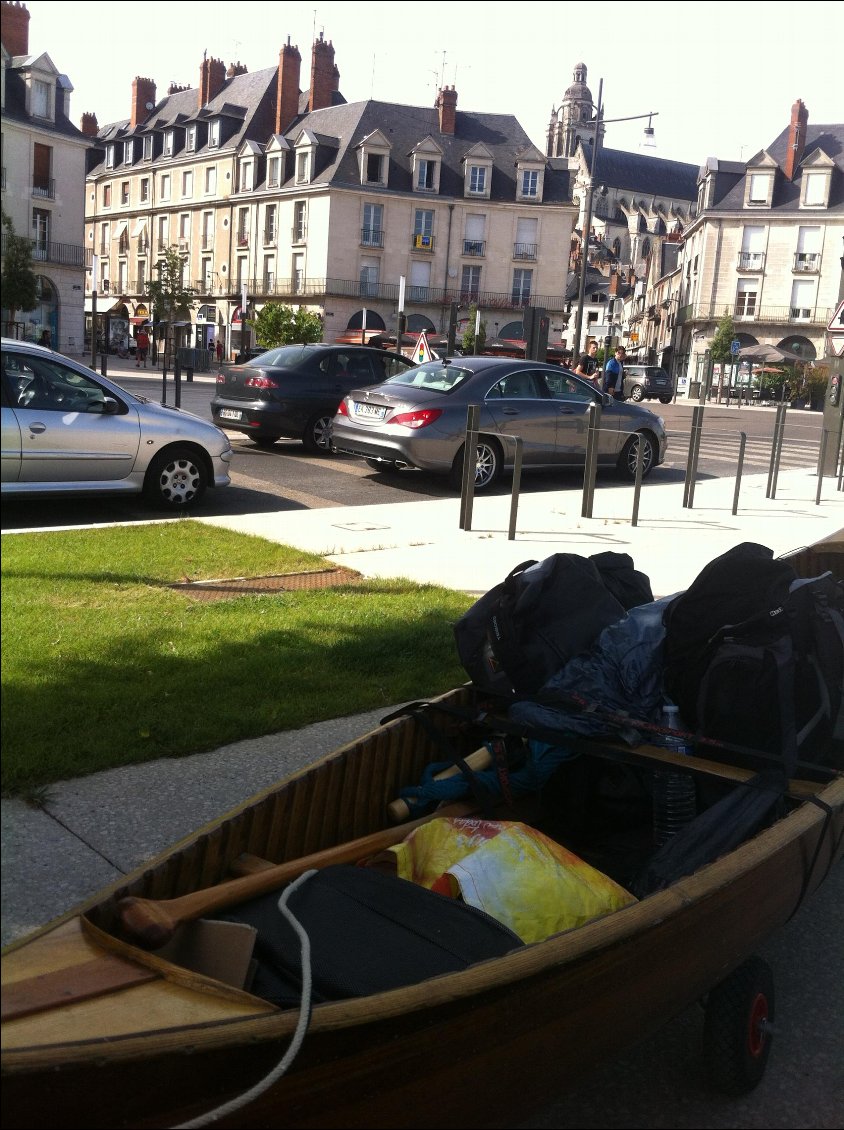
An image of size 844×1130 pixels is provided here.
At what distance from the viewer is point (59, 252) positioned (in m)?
2.58

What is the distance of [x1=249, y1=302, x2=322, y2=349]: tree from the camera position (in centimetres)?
722

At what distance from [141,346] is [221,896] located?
2.98m

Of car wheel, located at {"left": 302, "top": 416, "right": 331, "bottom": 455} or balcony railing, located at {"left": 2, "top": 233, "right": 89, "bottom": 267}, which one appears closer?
balcony railing, located at {"left": 2, "top": 233, "right": 89, "bottom": 267}

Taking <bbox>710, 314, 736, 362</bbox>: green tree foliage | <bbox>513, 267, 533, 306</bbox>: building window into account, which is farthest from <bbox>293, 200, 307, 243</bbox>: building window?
<bbox>513, 267, 533, 306</bbox>: building window

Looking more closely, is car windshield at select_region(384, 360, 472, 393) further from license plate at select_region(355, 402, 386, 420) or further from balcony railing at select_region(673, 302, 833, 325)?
balcony railing at select_region(673, 302, 833, 325)

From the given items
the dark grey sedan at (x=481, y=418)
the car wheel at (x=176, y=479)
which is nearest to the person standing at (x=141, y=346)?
the car wheel at (x=176, y=479)

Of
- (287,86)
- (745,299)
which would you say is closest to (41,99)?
(287,86)

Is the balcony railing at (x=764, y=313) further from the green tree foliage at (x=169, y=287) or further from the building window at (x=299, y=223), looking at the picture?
the green tree foliage at (x=169, y=287)

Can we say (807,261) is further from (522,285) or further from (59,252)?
(59,252)

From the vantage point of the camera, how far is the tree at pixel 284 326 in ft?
23.7

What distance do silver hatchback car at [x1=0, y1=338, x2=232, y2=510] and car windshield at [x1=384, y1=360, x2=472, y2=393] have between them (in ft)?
23.8

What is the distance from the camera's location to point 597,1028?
231cm

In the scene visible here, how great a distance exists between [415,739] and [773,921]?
115 centimetres

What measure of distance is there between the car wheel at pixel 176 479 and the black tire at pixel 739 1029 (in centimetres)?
259
